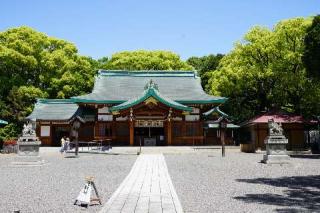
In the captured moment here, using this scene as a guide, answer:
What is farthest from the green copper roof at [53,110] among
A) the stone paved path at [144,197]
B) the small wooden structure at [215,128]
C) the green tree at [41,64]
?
the stone paved path at [144,197]

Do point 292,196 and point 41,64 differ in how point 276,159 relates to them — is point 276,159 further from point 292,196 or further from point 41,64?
point 41,64

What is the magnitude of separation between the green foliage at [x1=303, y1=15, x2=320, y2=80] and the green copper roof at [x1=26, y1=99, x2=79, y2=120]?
983 inches

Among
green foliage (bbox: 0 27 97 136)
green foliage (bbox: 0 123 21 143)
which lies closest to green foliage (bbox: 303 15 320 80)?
green foliage (bbox: 0 123 21 143)

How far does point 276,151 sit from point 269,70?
543 inches

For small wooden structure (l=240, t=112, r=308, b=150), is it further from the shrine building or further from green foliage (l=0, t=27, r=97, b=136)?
green foliage (l=0, t=27, r=97, b=136)

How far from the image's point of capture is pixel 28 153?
66.7 ft

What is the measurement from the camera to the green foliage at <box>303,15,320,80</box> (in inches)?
777

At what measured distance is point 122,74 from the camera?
43.6 metres

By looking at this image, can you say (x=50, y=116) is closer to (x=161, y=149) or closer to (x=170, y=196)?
(x=161, y=149)

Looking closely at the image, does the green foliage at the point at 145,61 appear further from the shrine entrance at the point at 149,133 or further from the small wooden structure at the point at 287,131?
the small wooden structure at the point at 287,131

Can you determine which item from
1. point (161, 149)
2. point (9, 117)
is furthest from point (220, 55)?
point (9, 117)

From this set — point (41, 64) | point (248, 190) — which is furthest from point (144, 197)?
point (41, 64)

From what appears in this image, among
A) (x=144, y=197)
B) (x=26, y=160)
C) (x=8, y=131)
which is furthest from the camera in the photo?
(x=8, y=131)

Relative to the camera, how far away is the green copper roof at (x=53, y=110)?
3844 cm
